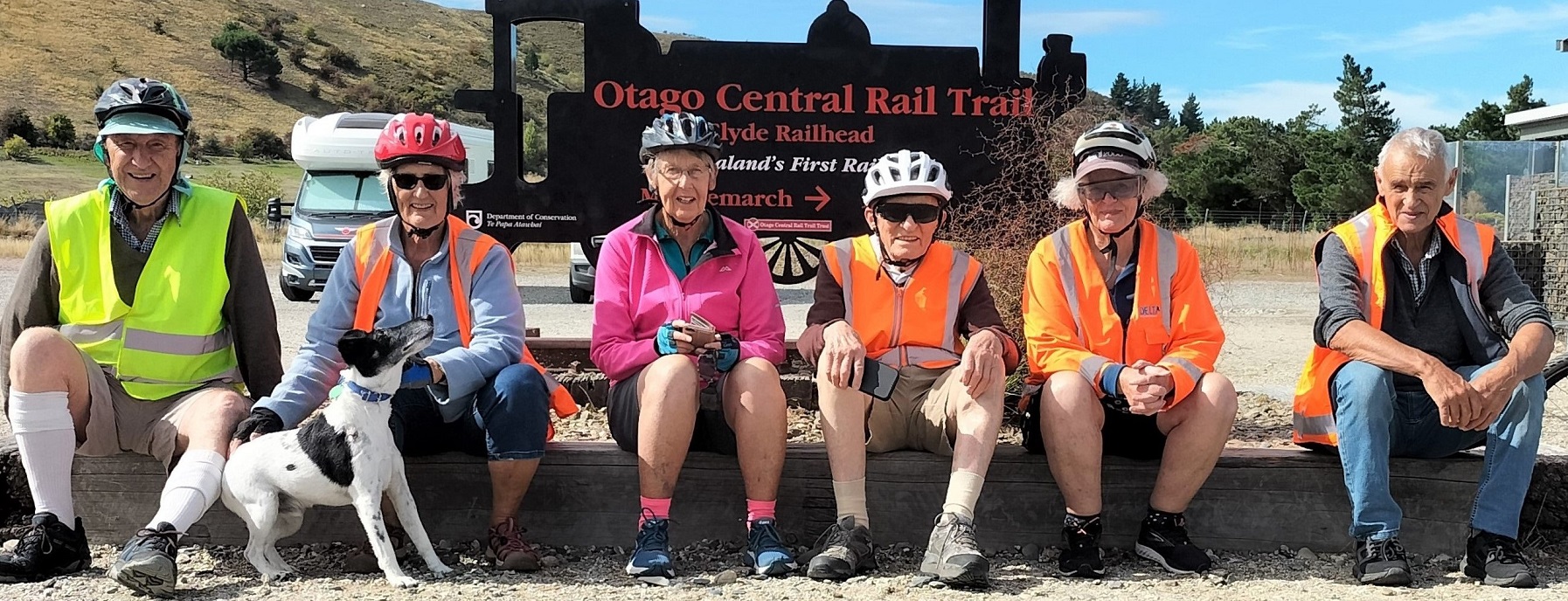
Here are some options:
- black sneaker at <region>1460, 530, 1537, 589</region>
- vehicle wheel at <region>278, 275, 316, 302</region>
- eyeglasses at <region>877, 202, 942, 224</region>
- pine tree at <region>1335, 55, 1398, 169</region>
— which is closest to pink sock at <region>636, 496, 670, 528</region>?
eyeglasses at <region>877, 202, 942, 224</region>

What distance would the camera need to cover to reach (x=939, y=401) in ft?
11.9

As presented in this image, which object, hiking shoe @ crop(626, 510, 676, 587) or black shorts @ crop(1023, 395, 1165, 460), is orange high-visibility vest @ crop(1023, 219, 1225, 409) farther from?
hiking shoe @ crop(626, 510, 676, 587)

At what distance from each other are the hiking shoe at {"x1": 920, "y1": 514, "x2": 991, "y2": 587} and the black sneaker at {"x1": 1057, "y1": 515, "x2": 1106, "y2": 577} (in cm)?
30

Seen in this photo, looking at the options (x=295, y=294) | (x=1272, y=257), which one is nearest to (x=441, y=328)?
(x=295, y=294)

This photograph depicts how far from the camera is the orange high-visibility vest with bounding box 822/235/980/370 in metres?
3.67

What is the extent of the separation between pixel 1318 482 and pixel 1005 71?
394 centimetres

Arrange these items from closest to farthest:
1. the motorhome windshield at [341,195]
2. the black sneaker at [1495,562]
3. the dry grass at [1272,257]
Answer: the black sneaker at [1495,562] → the motorhome windshield at [341,195] → the dry grass at [1272,257]

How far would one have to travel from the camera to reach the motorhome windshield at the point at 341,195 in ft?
45.4

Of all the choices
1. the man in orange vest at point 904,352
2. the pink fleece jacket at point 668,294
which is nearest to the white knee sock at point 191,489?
the pink fleece jacket at point 668,294

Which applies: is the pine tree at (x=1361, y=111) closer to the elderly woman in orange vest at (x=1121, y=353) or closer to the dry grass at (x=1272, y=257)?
the dry grass at (x=1272, y=257)

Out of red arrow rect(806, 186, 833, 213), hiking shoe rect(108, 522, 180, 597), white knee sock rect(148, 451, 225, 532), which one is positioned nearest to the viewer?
hiking shoe rect(108, 522, 180, 597)

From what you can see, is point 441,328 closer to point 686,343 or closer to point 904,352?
→ point 686,343

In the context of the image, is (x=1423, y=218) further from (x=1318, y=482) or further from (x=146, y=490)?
(x=146, y=490)

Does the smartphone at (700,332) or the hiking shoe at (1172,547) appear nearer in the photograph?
the smartphone at (700,332)
